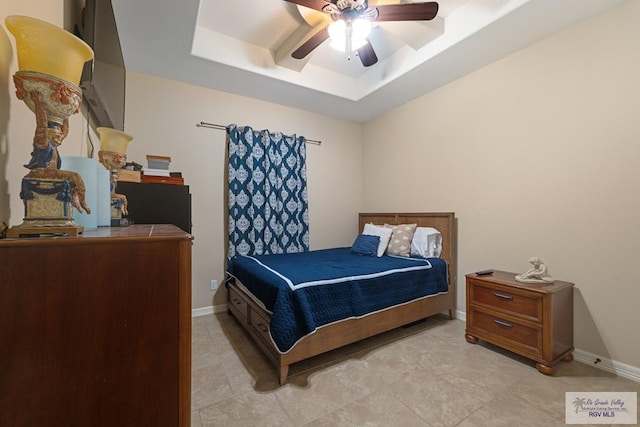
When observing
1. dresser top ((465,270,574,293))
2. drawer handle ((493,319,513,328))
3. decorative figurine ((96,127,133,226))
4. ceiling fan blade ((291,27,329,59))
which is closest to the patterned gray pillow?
dresser top ((465,270,574,293))

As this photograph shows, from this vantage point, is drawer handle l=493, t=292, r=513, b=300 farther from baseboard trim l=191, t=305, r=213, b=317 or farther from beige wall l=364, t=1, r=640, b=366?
baseboard trim l=191, t=305, r=213, b=317

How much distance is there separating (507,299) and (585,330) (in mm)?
617

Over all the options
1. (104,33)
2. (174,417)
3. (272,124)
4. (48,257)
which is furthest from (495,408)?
(272,124)

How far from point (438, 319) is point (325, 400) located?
1.79 metres

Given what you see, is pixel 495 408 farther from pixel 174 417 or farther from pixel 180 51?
pixel 180 51

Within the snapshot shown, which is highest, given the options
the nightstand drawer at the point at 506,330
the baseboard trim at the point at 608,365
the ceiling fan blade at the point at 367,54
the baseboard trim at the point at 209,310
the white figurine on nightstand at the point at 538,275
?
the ceiling fan blade at the point at 367,54

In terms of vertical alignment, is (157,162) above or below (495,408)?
above

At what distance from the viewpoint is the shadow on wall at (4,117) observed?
30.0 inches

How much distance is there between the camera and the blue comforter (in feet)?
5.92

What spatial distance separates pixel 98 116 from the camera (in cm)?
159

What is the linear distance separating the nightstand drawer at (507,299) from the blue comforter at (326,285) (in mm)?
432

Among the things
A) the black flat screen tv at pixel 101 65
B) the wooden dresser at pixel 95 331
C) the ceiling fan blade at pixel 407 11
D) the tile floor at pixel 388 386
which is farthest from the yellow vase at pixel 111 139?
the ceiling fan blade at pixel 407 11

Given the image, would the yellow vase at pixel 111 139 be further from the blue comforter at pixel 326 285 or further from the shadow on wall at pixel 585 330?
the shadow on wall at pixel 585 330

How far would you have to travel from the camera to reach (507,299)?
212 centimetres
